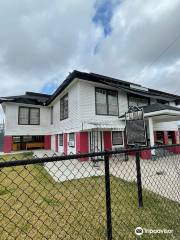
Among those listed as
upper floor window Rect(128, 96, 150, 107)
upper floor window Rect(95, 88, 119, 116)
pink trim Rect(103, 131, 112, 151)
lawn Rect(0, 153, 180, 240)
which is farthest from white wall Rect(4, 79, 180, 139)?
lawn Rect(0, 153, 180, 240)

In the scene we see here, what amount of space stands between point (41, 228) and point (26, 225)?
318 millimetres

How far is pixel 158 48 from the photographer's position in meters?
11.0

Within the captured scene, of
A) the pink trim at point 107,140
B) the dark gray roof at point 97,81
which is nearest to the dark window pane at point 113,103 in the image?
the dark gray roof at point 97,81

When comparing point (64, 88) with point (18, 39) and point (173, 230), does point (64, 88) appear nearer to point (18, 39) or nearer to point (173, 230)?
point (18, 39)

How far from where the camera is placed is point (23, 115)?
1608cm

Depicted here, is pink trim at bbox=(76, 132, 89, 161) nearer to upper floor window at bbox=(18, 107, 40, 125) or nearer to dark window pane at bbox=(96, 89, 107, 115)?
dark window pane at bbox=(96, 89, 107, 115)

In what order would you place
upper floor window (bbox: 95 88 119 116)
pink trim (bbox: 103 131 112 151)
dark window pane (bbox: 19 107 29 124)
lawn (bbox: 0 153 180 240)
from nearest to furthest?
lawn (bbox: 0 153 180 240)
pink trim (bbox: 103 131 112 151)
upper floor window (bbox: 95 88 119 116)
dark window pane (bbox: 19 107 29 124)

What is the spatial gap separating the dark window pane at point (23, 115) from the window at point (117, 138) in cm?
955

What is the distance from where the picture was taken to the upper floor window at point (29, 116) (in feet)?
52.3

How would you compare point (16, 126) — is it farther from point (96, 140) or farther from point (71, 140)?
point (96, 140)

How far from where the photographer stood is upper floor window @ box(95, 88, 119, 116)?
1094cm

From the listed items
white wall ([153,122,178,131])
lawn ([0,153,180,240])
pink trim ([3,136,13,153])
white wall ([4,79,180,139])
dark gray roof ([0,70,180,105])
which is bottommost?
lawn ([0,153,180,240])

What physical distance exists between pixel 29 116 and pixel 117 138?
981cm

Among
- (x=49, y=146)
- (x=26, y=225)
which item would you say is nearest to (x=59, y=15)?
(x=26, y=225)
